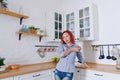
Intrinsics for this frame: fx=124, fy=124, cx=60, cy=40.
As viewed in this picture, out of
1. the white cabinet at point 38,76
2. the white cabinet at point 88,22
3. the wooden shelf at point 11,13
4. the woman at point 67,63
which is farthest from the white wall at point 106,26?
the wooden shelf at point 11,13

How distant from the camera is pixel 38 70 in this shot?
2012 millimetres

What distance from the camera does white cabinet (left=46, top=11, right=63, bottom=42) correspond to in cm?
273

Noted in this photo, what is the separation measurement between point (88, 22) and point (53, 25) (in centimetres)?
76

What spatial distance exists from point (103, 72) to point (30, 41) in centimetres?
150

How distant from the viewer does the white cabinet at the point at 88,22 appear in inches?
93.4

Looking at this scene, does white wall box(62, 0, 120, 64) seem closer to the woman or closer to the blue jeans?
the woman

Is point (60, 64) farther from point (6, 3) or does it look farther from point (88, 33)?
point (6, 3)

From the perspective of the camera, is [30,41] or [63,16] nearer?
[30,41]

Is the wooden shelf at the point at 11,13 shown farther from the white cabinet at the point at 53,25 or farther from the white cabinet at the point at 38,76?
the white cabinet at the point at 38,76

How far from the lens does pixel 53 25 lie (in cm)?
273

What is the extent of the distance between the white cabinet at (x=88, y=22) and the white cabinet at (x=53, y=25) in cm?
52

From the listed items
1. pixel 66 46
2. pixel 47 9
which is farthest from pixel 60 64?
pixel 47 9

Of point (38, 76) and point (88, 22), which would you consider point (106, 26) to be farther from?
point (38, 76)

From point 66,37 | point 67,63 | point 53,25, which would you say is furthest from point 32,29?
point 67,63
